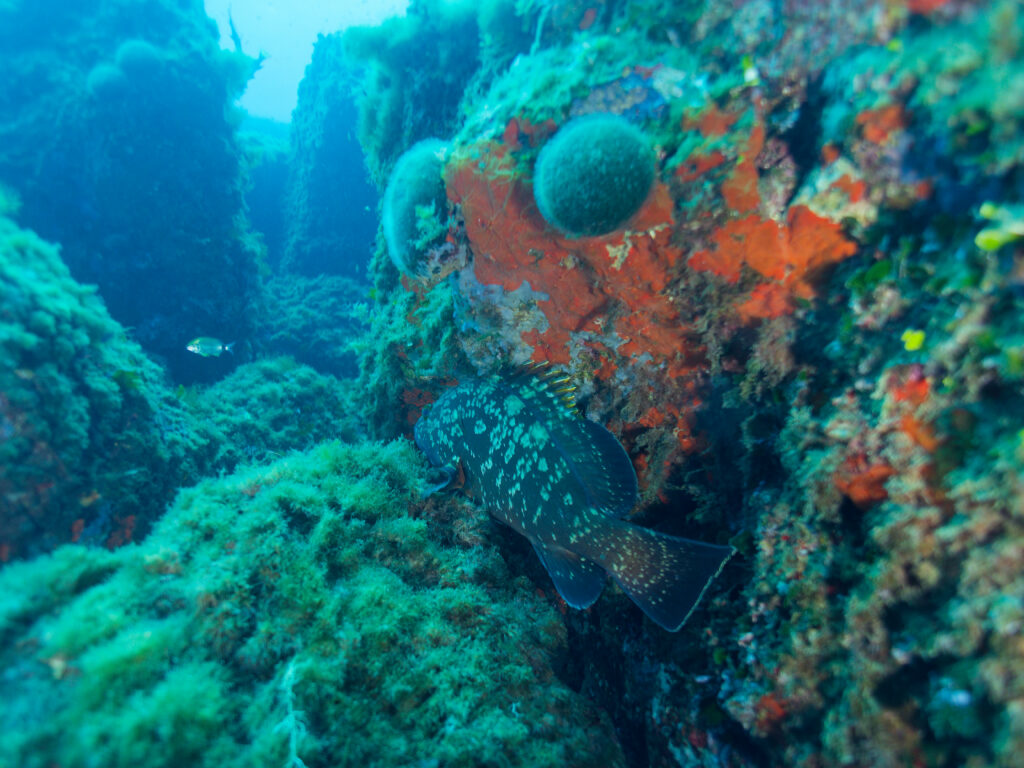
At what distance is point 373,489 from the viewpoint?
3555mm

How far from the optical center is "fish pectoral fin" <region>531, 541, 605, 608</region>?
3.39 metres

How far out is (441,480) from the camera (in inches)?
163

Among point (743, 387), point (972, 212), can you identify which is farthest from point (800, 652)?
point (972, 212)

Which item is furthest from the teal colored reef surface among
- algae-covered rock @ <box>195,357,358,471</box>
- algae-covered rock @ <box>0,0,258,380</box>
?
algae-covered rock @ <box>0,0,258,380</box>

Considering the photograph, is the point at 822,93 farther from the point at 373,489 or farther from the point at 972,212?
the point at 373,489

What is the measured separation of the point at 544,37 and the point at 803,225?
8.40 feet

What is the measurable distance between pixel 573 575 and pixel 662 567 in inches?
32.7

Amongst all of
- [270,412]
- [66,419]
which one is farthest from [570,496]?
[270,412]

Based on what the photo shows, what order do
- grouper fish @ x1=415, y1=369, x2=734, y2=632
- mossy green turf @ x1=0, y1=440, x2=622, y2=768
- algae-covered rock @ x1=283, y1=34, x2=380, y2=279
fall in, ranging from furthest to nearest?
algae-covered rock @ x1=283, y1=34, x2=380, y2=279, grouper fish @ x1=415, y1=369, x2=734, y2=632, mossy green turf @ x1=0, y1=440, x2=622, y2=768

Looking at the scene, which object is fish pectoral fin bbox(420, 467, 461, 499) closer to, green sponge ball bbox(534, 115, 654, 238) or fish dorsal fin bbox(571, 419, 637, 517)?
fish dorsal fin bbox(571, 419, 637, 517)

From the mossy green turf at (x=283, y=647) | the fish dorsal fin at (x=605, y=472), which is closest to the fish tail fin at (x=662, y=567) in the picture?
the fish dorsal fin at (x=605, y=472)

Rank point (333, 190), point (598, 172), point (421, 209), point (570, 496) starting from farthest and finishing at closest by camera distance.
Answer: point (333, 190) → point (421, 209) → point (570, 496) → point (598, 172)

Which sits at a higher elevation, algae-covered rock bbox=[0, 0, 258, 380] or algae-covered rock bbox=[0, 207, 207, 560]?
algae-covered rock bbox=[0, 0, 258, 380]

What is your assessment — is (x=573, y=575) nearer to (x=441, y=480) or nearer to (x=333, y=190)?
(x=441, y=480)
